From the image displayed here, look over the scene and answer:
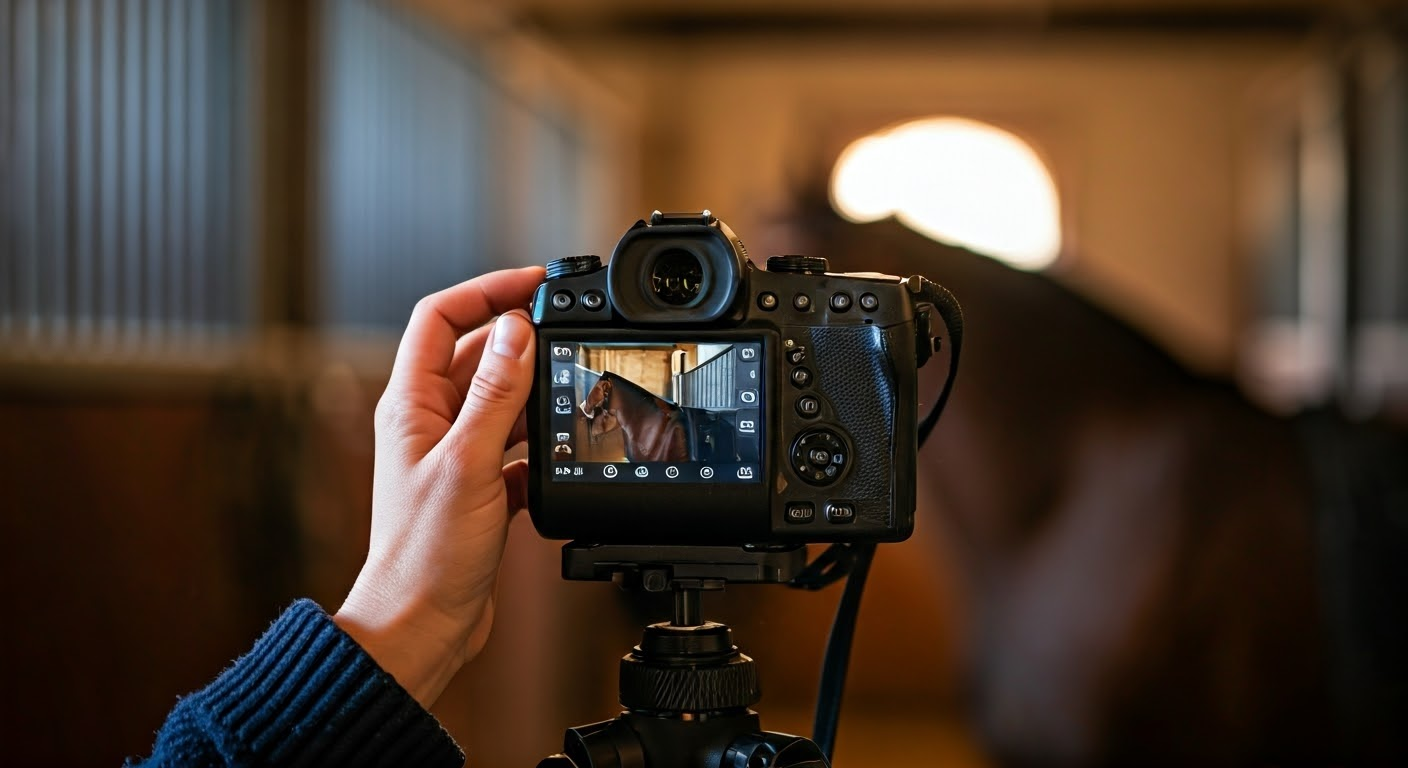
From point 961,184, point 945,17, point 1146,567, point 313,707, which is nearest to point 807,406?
point 313,707

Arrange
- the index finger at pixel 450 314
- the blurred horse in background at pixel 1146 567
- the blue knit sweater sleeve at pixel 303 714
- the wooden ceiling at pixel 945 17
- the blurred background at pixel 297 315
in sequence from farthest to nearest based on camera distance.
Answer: the wooden ceiling at pixel 945 17 → the blurred background at pixel 297 315 → the blurred horse in background at pixel 1146 567 → the index finger at pixel 450 314 → the blue knit sweater sleeve at pixel 303 714

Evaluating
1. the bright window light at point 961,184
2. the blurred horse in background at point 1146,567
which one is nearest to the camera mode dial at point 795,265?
the blurred horse in background at point 1146,567

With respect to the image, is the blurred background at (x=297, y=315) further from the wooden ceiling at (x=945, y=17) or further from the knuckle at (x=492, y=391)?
the wooden ceiling at (x=945, y=17)

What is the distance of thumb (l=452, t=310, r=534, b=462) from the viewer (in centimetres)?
52

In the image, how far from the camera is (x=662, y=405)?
513 millimetres

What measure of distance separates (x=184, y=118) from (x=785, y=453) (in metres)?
1.60

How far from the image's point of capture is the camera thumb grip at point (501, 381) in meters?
0.52

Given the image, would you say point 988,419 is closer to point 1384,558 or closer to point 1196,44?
point 1384,558

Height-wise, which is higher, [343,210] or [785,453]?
[343,210]

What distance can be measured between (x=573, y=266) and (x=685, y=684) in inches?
7.2

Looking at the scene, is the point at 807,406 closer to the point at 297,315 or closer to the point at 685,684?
the point at 685,684

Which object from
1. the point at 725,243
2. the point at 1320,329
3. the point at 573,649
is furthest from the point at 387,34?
the point at 1320,329

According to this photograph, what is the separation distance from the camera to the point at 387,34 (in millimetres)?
2363

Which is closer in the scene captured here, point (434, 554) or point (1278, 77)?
point (434, 554)
